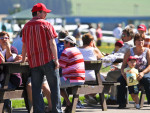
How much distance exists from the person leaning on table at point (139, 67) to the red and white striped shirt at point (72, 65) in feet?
4.48

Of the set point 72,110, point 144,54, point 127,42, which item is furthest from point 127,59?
point 72,110

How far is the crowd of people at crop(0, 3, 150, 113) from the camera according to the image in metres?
7.30

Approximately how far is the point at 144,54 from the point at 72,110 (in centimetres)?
194

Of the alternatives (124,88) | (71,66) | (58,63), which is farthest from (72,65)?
(124,88)

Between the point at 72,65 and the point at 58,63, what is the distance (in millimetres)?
1215

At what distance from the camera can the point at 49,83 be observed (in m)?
7.36

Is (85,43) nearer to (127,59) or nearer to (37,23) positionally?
(127,59)

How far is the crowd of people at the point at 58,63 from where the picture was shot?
24.0ft

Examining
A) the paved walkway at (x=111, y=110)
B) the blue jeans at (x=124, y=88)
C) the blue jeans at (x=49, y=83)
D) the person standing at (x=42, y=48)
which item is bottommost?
the paved walkway at (x=111, y=110)

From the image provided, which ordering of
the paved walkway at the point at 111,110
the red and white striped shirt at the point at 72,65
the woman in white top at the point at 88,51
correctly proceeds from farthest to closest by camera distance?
the woman in white top at the point at 88,51, the paved walkway at the point at 111,110, the red and white striped shirt at the point at 72,65

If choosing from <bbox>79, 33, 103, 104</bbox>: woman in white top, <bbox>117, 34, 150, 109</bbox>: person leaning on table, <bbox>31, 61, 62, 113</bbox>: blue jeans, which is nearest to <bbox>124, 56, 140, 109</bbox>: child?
<bbox>117, 34, 150, 109</bbox>: person leaning on table

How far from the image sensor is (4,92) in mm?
7938

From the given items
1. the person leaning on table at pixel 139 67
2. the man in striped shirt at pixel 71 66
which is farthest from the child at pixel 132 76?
the man in striped shirt at pixel 71 66

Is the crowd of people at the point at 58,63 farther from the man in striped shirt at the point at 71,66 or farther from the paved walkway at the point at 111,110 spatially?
the paved walkway at the point at 111,110
